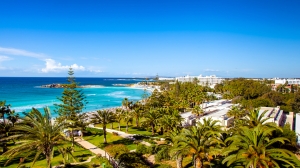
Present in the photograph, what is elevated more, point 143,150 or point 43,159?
point 143,150

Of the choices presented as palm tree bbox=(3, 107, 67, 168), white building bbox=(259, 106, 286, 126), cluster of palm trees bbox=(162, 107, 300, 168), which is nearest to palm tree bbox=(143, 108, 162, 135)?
cluster of palm trees bbox=(162, 107, 300, 168)

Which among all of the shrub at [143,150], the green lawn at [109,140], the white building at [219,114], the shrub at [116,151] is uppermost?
the white building at [219,114]

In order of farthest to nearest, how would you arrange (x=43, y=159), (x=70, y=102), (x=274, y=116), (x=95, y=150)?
(x=274, y=116)
(x=70, y=102)
(x=95, y=150)
(x=43, y=159)

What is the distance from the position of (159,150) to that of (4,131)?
14.4 m

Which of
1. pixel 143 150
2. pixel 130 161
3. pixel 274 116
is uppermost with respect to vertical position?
pixel 274 116

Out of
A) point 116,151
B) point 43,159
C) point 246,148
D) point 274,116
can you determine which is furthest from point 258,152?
point 274,116

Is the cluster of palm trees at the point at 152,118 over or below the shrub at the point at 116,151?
over

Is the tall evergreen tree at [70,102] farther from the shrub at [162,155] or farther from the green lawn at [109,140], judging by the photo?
the shrub at [162,155]

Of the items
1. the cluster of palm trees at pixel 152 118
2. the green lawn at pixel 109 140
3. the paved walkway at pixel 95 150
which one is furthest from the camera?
Answer: the cluster of palm trees at pixel 152 118

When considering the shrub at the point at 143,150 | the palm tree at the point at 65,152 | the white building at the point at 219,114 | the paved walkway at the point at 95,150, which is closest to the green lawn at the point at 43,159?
the paved walkway at the point at 95,150

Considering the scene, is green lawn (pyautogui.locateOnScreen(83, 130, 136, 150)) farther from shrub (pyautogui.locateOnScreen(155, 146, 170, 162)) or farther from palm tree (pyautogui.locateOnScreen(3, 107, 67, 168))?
palm tree (pyautogui.locateOnScreen(3, 107, 67, 168))

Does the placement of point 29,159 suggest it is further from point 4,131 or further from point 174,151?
point 174,151

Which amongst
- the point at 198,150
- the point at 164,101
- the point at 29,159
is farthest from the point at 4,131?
the point at 164,101

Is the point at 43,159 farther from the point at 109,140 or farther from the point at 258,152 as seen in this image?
the point at 258,152
